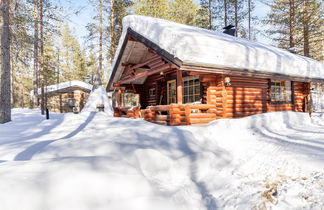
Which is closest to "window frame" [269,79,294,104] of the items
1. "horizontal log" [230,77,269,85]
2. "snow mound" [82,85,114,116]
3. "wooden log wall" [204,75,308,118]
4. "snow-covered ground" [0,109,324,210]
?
"wooden log wall" [204,75,308,118]

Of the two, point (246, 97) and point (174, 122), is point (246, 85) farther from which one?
point (174, 122)

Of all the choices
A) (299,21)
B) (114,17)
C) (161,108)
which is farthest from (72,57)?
(299,21)

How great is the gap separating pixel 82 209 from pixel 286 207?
2343 millimetres

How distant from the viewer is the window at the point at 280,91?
1015cm

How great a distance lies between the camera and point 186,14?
923 inches

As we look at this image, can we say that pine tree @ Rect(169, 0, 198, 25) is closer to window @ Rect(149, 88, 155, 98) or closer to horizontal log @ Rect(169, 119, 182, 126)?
window @ Rect(149, 88, 155, 98)

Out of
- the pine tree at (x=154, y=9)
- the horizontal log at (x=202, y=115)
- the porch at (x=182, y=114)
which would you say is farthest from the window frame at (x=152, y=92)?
the pine tree at (x=154, y=9)

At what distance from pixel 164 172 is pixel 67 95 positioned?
75.4 ft

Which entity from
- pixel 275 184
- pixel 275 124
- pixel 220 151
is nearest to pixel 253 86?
pixel 275 124

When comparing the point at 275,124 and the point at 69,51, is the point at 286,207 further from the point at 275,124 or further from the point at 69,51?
the point at 69,51

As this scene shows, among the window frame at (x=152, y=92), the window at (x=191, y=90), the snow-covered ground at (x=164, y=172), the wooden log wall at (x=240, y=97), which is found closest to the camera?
the snow-covered ground at (x=164, y=172)

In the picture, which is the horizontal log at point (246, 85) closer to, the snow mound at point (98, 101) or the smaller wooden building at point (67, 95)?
the snow mound at point (98, 101)

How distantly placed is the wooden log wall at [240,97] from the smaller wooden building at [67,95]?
16666 mm

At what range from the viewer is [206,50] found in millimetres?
7648
